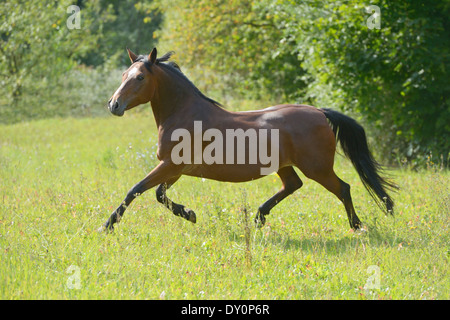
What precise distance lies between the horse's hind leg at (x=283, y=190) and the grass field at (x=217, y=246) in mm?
151

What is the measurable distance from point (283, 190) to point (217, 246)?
156cm

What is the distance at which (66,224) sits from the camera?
252 inches

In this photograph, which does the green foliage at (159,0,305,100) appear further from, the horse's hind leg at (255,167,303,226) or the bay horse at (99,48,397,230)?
the bay horse at (99,48,397,230)

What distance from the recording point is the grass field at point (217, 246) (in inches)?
175

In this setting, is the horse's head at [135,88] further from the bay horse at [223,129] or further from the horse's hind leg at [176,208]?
the horse's hind leg at [176,208]

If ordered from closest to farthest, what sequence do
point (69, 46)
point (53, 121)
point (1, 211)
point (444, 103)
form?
point (1, 211) < point (444, 103) < point (53, 121) < point (69, 46)

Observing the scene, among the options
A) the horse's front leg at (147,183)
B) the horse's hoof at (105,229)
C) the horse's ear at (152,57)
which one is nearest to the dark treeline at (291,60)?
the horse's front leg at (147,183)

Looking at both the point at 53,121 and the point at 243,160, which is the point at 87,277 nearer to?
the point at 243,160

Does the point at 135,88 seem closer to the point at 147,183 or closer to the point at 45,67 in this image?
the point at 147,183

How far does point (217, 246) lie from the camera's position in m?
5.61

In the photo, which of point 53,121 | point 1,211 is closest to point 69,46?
point 53,121

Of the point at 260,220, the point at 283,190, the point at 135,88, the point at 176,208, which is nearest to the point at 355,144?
the point at 283,190

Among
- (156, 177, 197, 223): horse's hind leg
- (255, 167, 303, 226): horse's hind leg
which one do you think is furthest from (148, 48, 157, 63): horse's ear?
(255, 167, 303, 226): horse's hind leg

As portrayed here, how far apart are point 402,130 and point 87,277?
9352mm
